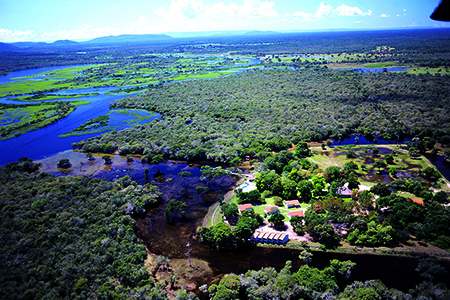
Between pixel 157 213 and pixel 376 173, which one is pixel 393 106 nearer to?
pixel 376 173

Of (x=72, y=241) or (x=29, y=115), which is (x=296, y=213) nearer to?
(x=72, y=241)

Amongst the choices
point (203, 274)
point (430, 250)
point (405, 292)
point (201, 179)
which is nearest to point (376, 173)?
point (430, 250)

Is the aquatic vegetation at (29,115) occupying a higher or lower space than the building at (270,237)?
higher

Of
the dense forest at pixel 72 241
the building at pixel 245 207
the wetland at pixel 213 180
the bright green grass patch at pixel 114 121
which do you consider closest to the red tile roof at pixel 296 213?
the wetland at pixel 213 180

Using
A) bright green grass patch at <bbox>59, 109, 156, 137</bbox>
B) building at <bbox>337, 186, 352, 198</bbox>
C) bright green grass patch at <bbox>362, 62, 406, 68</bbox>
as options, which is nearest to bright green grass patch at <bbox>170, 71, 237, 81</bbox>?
bright green grass patch at <bbox>59, 109, 156, 137</bbox>

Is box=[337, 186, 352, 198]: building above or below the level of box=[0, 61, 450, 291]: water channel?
above

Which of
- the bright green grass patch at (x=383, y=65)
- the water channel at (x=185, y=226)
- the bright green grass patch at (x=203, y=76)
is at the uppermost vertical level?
the bright green grass patch at (x=383, y=65)

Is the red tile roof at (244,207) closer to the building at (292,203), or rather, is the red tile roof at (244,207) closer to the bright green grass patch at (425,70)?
the building at (292,203)

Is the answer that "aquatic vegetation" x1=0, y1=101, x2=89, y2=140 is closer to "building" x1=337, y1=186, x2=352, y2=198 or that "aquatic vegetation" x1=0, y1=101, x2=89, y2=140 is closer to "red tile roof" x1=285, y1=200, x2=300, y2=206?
"red tile roof" x1=285, y1=200, x2=300, y2=206

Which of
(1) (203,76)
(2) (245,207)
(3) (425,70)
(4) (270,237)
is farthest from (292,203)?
(3) (425,70)
